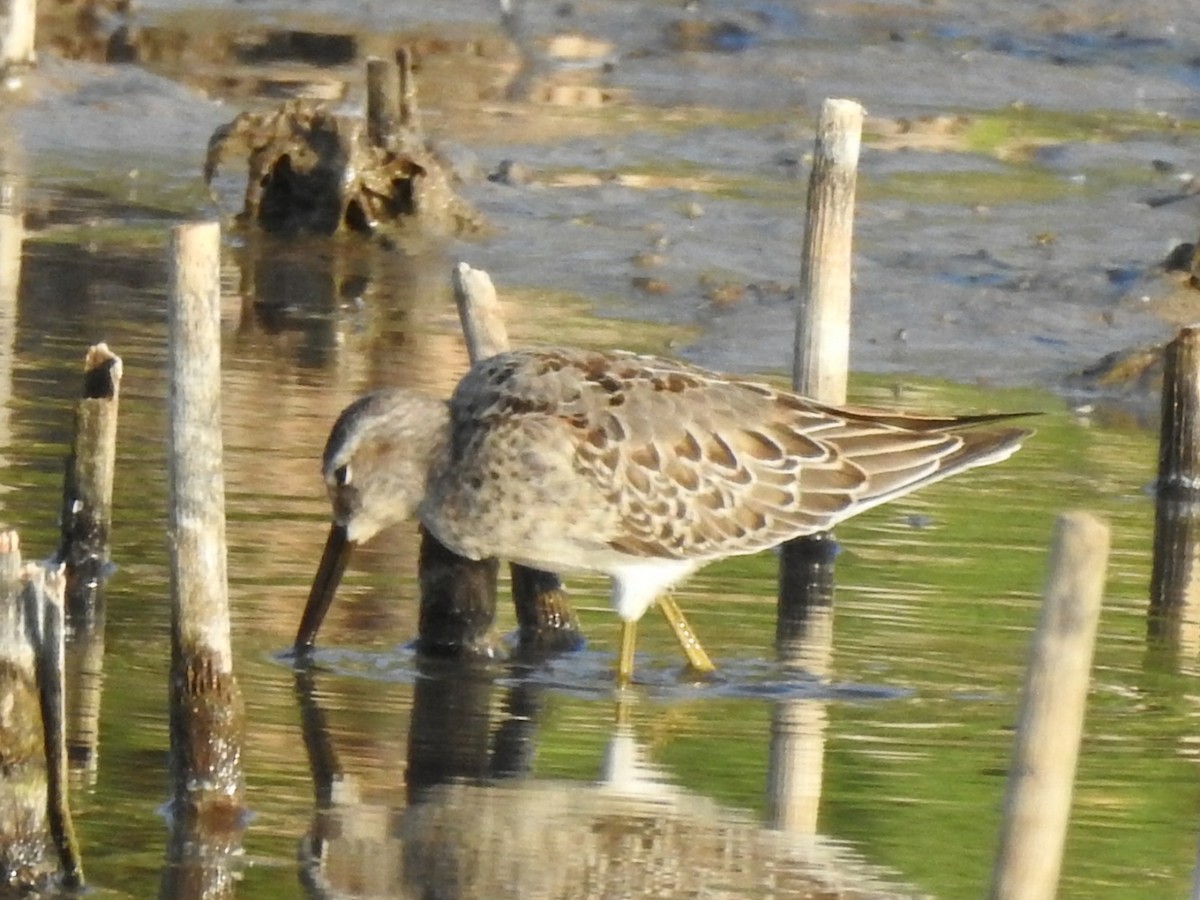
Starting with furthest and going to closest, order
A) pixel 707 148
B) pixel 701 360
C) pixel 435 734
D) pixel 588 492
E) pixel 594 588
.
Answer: pixel 707 148
pixel 701 360
pixel 594 588
pixel 588 492
pixel 435 734

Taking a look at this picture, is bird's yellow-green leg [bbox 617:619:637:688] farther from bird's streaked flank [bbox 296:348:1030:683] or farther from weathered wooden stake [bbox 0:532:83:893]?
weathered wooden stake [bbox 0:532:83:893]

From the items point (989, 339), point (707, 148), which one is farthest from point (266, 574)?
point (707, 148)

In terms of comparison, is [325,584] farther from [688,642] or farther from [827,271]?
[827,271]

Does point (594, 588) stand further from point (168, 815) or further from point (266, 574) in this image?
point (168, 815)

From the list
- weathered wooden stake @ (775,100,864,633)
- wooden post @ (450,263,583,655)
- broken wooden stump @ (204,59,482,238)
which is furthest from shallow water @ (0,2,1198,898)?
weathered wooden stake @ (775,100,864,633)

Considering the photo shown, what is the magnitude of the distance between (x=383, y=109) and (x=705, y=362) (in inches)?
156

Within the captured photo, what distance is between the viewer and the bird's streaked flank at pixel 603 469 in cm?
932

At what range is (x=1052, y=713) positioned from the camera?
530cm

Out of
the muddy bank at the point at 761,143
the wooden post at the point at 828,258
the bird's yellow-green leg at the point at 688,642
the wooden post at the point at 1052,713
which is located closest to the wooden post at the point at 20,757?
the wooden post at the point at 1052,713

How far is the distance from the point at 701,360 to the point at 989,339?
1.81 m

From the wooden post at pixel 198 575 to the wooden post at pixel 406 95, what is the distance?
34.7ft

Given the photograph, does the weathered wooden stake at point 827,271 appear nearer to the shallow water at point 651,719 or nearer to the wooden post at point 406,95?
the shallow water at point 651,719

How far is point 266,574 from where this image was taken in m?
10.3

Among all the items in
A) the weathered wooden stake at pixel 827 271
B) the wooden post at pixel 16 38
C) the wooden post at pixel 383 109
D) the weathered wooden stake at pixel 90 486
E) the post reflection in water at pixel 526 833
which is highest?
the wooden post at pixel 16 38
